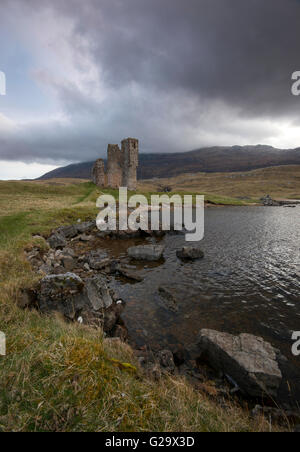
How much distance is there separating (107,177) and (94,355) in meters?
64.6

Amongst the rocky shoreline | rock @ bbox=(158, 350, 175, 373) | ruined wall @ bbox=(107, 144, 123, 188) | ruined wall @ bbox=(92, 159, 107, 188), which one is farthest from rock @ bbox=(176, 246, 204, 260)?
ruined wall @ bbox=(92, 159, 107, 188)

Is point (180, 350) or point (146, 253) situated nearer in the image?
point (180, 350)

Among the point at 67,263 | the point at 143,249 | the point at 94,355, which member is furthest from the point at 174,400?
the point at 143,249

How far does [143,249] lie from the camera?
757 inches

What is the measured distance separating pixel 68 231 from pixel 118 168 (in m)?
45.1

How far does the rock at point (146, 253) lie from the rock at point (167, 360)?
11.0 meters

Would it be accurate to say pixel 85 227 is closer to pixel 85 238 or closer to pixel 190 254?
pixel 85 238

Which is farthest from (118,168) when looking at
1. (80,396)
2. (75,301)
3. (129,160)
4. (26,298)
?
(80,396)

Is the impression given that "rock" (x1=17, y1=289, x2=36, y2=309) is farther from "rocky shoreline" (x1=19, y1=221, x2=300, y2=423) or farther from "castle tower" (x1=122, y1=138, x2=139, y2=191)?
"castle tower" (x1=122, y1=138, x2=139, y2=191)

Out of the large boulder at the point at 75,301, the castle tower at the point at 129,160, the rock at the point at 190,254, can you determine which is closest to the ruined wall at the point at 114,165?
the castle tower at the point at 129,160

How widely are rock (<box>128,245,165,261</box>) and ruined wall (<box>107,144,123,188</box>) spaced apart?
4890 cm

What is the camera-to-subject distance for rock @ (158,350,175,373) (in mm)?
7168

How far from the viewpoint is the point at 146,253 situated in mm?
18781

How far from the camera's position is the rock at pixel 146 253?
60.9 ft
